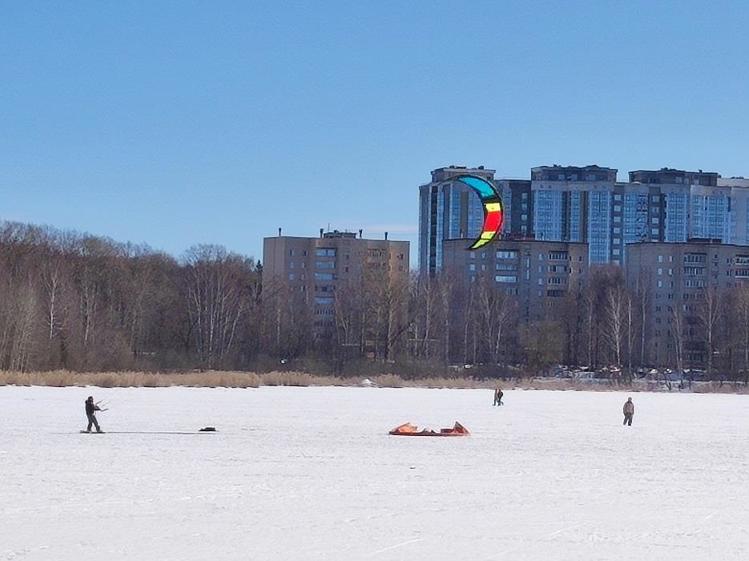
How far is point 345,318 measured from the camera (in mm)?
69562

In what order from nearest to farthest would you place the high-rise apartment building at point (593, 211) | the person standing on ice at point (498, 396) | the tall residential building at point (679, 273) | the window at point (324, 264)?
the person standing on ice at point (498, 396) < the tall residential building at point (679, 273) < the window at point (324, 264) < the high-rise apartment building at point (593, 211)

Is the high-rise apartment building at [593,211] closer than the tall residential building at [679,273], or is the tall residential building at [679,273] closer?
the tall residential building at [679,273]

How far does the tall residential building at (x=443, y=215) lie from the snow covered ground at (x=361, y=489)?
2787 inches

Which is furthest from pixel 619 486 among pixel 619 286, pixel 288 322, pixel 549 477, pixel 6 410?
pixel 619 286

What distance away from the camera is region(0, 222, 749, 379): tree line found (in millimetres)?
59562

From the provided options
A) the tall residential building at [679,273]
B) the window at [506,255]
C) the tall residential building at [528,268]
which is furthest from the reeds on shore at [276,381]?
the window at [506,255]

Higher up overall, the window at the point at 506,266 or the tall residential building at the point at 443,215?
the tall residential building at the point at 443,215

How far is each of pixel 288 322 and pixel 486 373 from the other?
47.5 feet

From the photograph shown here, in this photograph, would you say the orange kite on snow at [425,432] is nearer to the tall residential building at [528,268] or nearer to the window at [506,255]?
the tall residential building at [528,268]

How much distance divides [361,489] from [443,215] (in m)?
87.9

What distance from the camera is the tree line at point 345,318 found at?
195 feet

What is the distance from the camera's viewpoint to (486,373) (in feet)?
192

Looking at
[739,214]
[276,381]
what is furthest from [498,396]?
[739,214]

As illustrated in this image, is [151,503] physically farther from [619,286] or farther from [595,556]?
[619,286]
